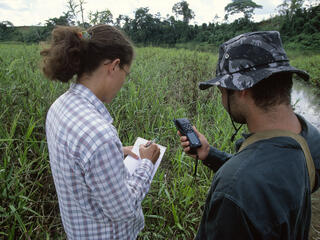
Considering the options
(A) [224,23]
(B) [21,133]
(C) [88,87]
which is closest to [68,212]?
(C) [88,87]

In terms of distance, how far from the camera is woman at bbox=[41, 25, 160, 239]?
0.74 m

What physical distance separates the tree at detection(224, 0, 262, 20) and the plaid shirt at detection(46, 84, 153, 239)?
126ft

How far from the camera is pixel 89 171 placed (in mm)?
739

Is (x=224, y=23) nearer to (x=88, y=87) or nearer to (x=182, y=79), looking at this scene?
(x=182, y=79)

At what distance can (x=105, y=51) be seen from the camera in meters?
0.94

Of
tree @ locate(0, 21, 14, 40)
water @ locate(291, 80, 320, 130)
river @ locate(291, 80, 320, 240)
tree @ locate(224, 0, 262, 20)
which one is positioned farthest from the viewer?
tree @ locate(224, 0, 262, 20)

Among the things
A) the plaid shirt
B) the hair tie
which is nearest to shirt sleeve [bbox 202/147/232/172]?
the plaid shirt

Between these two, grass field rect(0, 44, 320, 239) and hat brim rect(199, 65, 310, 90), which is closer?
hat brim rect(199, 65, 310, 90)

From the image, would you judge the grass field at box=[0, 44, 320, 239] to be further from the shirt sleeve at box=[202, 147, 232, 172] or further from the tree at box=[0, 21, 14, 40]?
the tree at box=[0, 21, 14, 40]

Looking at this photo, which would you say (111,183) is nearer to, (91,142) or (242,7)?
(91,142)

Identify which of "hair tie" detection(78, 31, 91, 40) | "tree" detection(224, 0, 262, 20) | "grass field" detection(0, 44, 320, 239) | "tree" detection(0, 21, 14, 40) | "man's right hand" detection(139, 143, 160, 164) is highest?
"tree" detection(224, 0, 262, 20)

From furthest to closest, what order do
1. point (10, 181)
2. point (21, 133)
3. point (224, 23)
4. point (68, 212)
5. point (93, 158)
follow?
1. point (224, 23)
2. point (21, 133)
3. point (10, 181)
4. point (68, 212)
5. point (93, 158)

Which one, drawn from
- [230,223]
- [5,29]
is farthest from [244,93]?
[5,29]

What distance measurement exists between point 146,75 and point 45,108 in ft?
7.39
